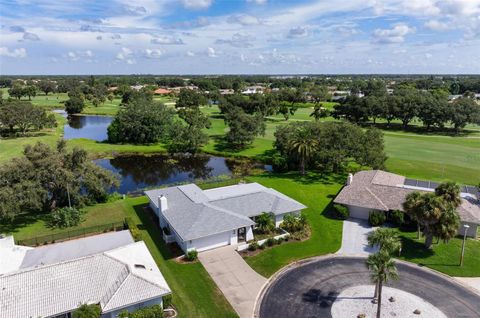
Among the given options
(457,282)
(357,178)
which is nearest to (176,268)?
(457,282)

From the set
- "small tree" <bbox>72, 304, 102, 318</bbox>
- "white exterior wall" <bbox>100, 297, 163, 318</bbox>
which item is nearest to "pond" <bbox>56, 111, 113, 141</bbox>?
"white exterior wall" <bbox>100, 297, 163, 318</bbox>

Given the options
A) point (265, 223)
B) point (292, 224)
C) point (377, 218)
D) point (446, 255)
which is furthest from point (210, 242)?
point (446, 255)

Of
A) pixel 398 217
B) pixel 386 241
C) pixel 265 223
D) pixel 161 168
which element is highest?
pixel 386 241

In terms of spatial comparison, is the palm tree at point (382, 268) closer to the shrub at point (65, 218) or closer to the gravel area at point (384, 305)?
the gravel area at point (384, 305)

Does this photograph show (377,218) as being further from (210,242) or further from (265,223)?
(210,242)

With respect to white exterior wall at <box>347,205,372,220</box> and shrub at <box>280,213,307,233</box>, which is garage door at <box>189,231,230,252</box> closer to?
shrub at <box>280,213,307,233</box>

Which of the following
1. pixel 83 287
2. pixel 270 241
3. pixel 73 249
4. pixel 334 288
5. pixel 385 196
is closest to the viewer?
pixel 83 287
